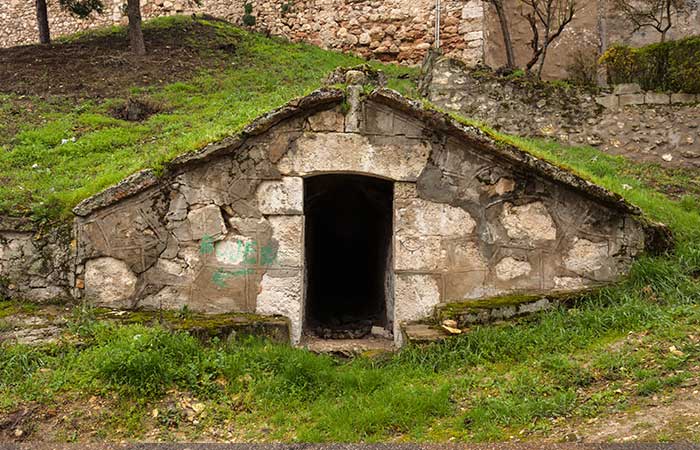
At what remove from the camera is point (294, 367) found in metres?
5.50

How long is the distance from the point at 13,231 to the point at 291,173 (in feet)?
9.21

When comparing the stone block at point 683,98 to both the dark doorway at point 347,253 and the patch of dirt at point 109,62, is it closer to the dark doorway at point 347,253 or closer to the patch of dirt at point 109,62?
the dark doorway at point 347,253

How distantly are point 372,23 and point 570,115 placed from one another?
22.9 ft

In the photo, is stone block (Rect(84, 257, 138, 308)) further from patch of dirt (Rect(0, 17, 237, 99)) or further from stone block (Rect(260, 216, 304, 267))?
patch of dirt (Rect(0, 17, 237, 99))

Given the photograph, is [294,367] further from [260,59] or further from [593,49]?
[593,49]

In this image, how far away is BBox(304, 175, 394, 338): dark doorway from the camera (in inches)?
325

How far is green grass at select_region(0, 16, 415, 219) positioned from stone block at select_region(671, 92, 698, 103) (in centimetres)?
483

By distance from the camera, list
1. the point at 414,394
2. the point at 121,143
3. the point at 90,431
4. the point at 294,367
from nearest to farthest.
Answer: the point at 90,431
the point at 414,394
the point at 294,367
the point at 121,143

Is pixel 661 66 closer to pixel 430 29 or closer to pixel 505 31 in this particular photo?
pixel 505 31

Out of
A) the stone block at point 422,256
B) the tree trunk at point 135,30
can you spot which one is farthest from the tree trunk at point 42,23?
the stone block at point 422,256

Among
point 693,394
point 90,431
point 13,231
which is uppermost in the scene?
point 13,231

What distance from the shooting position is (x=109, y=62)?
46.4 feet

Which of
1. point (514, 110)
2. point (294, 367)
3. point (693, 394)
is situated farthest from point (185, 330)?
point (514, 110)

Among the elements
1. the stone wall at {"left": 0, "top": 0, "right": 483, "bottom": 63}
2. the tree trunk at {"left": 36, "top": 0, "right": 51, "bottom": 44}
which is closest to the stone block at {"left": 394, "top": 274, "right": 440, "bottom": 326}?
the stone wall at {"left": 0, "top": 0, "right": 483, "bottom": 63}
